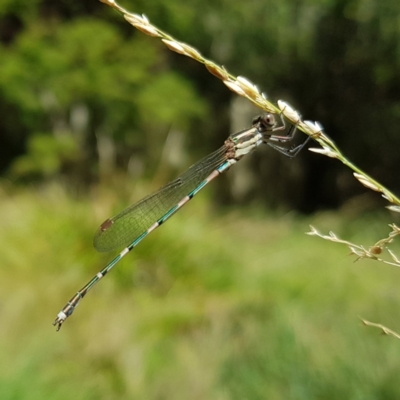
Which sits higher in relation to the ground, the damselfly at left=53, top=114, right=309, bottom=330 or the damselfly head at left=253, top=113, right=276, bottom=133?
the damselfly head at left=253, top=113, right=276, bottom=133

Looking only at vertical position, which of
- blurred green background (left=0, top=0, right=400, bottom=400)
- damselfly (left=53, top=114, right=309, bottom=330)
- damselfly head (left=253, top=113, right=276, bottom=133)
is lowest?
blurred green background (left=0, top=0, right=400, bottom=400)

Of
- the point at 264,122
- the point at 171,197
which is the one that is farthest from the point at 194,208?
the point at 264,122

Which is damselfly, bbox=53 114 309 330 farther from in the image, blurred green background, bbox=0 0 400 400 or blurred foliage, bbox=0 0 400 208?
blurred foliage, bbox=0 0 400 208

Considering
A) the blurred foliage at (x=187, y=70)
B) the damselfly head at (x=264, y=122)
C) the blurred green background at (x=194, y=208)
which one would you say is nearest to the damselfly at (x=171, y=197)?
the damselfly head at (x=264, y=122)

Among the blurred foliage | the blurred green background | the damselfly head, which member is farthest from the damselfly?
the blurred foliage

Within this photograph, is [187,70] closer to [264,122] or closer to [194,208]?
[194,208]

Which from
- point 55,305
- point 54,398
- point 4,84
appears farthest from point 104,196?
point 4,84
